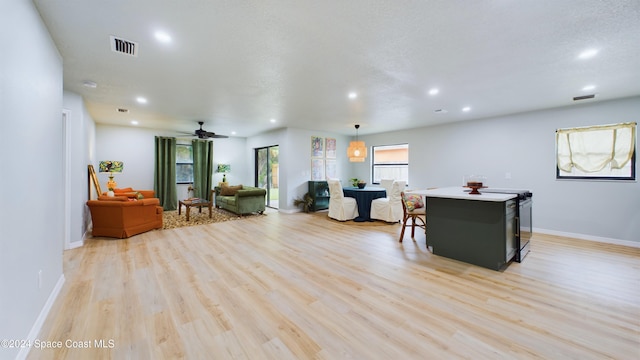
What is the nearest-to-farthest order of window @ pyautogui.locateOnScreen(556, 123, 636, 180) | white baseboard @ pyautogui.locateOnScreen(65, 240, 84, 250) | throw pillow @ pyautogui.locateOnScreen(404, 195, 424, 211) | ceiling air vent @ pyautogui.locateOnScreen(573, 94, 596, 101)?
white baseboard @ pyautogui.locateOnScreen(65, 240, 84, 250) < ceiling air vent @ pyautogui.locateOnScreen(573, 94, 596, 101) < window @ pyautogui.locateOnScreen(556, 123, 636, 180) < throw pillow @ pyautogui.locateOnScreen(404, 195, 424, 211)

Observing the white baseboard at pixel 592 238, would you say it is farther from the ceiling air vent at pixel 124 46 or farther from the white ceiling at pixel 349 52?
the ceiling air vent at pixel 124 46

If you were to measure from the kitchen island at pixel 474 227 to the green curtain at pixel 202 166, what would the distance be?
278 inches

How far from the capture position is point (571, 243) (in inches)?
170

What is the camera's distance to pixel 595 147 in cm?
452

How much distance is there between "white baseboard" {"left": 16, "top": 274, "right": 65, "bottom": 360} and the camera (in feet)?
5.41

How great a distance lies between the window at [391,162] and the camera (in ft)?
24.8

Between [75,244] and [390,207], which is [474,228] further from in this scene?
[75,244]

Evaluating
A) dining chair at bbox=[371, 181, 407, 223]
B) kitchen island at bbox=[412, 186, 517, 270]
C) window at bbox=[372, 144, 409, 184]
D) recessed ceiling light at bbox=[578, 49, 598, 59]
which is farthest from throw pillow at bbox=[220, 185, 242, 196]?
recessed ceiling light at bbox=[578, 49, 598, 59]

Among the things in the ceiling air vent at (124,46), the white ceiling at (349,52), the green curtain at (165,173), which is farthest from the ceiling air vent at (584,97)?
the green curtain at (165,173)

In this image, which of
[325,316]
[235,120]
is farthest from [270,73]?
[235,120]

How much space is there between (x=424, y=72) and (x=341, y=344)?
3.14 m

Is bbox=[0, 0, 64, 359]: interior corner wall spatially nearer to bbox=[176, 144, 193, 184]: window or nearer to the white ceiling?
the white ceiling

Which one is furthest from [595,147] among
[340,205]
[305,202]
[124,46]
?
[124,46]

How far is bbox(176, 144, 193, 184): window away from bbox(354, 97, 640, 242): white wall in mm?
7337
